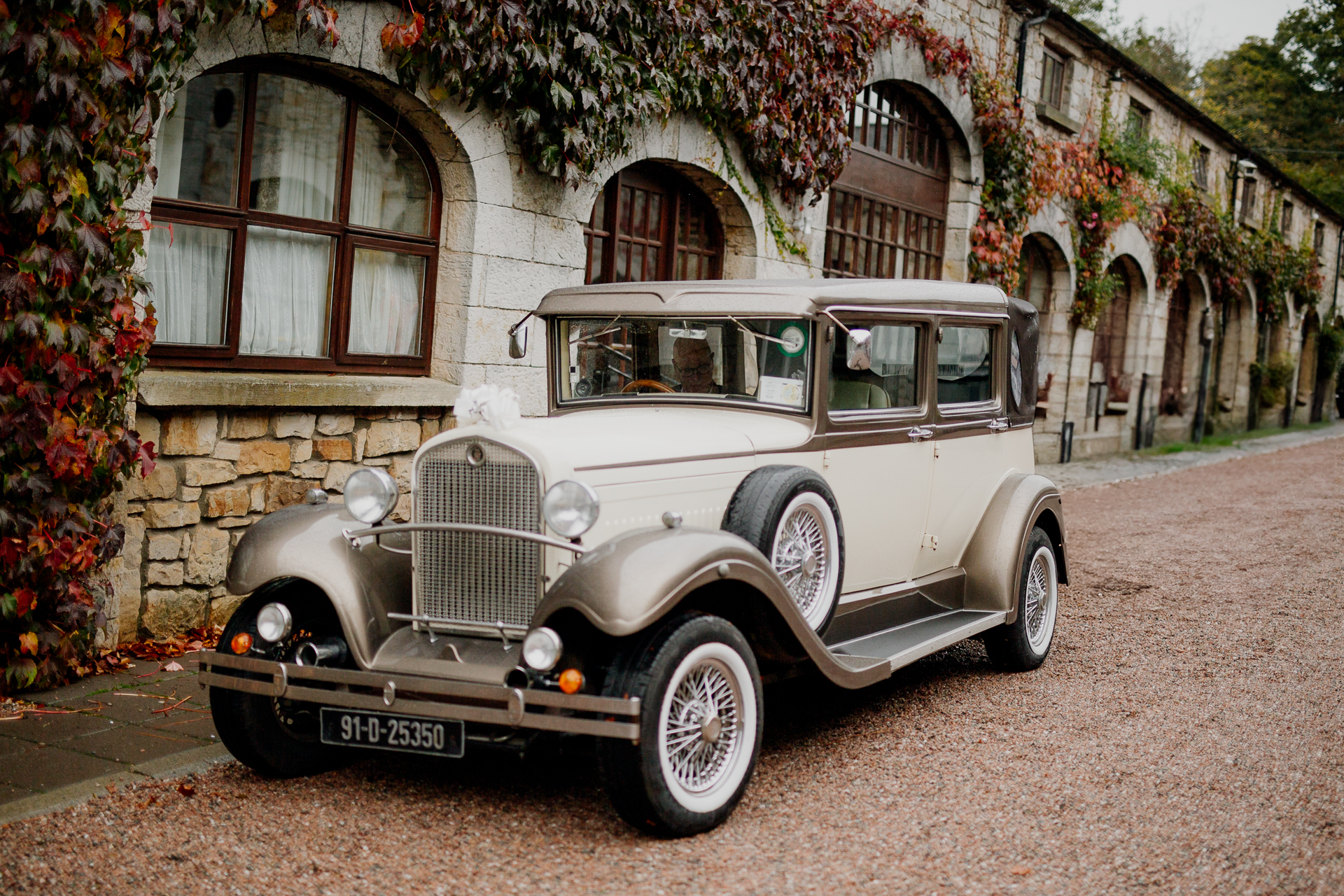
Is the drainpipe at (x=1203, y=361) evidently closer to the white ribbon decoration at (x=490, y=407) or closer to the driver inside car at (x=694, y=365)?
the driver inside car at (x=694, y=365)

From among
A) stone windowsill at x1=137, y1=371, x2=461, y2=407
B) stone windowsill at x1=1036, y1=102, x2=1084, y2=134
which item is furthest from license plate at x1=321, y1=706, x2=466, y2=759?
stone windowsill at x1=1036, y1=102, x2=1084, y2=134

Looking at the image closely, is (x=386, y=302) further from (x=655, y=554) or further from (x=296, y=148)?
(x=655, y=554)

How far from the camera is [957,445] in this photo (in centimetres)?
560

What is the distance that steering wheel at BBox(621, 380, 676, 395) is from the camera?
5008 mm

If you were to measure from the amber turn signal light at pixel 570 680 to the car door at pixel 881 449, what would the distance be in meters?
1.54

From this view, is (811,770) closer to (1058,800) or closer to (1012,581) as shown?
(1058,800)

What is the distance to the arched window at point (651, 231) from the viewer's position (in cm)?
864

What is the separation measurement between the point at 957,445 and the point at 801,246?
16.2 ft

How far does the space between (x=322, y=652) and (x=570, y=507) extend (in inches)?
Result: 40.4

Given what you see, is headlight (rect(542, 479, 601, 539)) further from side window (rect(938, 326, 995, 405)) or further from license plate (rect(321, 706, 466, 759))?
side window (rect(938, 326, 995, 405))

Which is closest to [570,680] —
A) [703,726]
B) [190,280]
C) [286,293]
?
[703,726]

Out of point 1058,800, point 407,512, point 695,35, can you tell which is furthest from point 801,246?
point 1058,800

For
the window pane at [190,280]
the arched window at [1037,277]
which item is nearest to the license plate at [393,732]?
the window pane at [190,280]

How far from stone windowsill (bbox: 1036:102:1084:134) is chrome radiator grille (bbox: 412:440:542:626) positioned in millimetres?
11953
